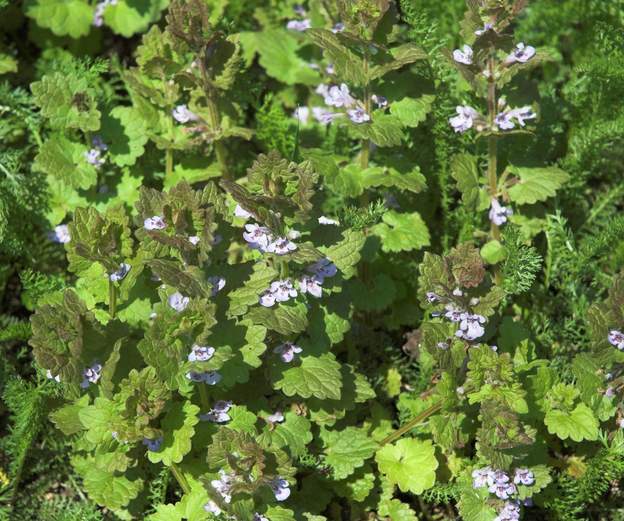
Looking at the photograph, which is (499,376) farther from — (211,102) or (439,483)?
(211,102)

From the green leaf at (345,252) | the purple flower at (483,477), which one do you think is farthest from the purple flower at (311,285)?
the purple flower at (483,477)

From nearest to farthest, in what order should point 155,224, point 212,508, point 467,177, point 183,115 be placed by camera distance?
point 155,224
point 212,508
point 467,177
point 183,115

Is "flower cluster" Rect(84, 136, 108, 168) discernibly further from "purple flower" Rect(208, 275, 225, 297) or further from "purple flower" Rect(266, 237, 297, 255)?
"purple flower" Rect(266, 237, 297, 255)

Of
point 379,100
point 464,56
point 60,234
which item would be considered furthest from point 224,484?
point 464,56

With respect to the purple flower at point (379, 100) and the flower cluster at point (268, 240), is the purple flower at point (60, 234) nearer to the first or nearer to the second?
the flower cluster at point (268, 240)

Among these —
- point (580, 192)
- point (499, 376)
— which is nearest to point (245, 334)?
point (499, 376)

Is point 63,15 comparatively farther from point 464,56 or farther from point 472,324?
point 472,324
